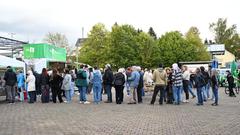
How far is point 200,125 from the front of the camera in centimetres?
1069

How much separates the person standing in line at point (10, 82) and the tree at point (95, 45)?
195ft

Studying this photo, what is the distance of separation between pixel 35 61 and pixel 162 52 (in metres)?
50.9

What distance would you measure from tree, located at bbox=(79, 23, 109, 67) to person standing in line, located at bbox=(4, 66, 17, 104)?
5950 centimetres

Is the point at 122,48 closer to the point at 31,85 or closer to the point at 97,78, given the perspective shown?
the point at 31,85

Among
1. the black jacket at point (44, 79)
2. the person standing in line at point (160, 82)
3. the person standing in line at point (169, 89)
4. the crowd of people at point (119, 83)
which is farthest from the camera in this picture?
the black jacket at point (44, 79)

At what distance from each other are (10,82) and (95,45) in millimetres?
64002

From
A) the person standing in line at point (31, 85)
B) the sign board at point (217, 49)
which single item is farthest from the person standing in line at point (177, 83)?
the sign board at point (217, 49)

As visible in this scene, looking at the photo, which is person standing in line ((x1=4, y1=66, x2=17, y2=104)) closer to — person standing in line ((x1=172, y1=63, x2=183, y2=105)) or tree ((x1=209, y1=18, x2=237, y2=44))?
person standing in line ((x1=172, y1=63, x2=183, y2=105))

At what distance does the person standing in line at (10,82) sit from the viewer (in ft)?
62.9

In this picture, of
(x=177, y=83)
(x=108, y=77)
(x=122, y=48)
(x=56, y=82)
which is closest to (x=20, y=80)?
(x=56, y=82)

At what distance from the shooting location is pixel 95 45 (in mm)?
83000

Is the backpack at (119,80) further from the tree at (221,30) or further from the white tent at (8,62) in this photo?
the tree at (221,30)

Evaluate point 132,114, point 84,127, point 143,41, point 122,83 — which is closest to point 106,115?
point 132,114

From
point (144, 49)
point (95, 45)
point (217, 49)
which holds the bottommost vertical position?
point (217, 49)
